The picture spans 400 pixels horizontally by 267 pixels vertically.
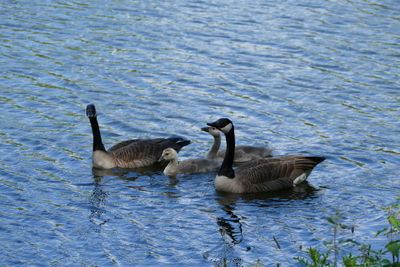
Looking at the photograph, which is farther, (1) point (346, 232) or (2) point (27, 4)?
(2) point (27, 4)

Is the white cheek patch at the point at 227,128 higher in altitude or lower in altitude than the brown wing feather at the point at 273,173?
higher

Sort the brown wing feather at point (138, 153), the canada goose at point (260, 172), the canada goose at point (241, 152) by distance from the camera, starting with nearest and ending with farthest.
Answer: the canada goose at point (260, 172) → the brown wing feather at point (138, 153) → the canada goose at point (241, 152)

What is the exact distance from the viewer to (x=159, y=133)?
18953 millimetres

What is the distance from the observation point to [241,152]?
57.6 feet

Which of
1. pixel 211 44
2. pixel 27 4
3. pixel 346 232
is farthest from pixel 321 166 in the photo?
pixel 27 4

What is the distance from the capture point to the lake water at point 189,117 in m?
13.6

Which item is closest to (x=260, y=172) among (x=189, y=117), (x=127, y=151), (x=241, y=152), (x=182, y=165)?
(x=241, y=152)

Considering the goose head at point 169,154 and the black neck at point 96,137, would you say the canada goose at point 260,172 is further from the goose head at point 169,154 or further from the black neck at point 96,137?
the black neck at point 96,137

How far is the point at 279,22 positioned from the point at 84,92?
875cm

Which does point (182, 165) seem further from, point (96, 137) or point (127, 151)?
point (96, 137)

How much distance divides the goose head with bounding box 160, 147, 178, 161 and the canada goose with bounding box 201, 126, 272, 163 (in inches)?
45.1

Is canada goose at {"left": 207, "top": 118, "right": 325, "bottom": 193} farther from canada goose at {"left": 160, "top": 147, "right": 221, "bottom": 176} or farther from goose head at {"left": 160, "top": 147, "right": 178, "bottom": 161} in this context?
goose head at {"left": 160, "top": 147, "right": 178, "bottom": 161}

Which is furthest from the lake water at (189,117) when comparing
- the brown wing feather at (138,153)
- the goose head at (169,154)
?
the goose head at (169,154)

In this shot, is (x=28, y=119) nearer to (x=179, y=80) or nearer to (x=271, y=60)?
(x=179, y=80)
